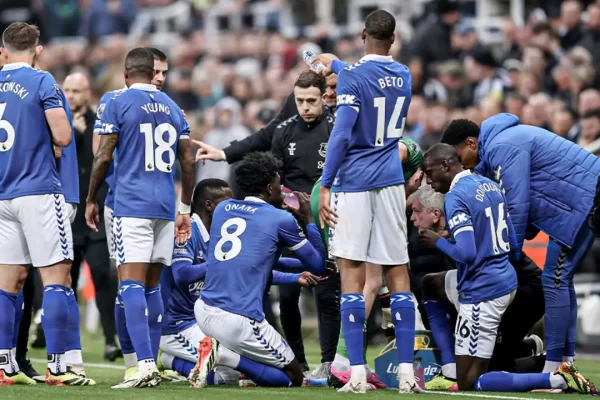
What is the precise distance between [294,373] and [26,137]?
2526 mm

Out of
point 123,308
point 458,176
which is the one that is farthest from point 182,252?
point 458,176

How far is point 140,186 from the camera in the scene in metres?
9.07

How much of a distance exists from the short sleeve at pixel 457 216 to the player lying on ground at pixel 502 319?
24.8 inches

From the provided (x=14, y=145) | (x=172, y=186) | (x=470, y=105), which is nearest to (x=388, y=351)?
(x=172, y=186)

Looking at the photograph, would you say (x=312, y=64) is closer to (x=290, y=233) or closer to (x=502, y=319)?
(x=290, y=233)

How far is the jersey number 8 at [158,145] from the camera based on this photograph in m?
9.10

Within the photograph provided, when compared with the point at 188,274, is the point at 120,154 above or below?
above

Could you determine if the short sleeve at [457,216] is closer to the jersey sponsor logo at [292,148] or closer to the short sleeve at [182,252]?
the jersey sponsor logo at [292,148]

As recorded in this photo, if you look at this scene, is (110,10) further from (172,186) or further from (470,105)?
(172,186)

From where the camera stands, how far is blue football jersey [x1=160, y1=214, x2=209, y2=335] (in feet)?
33.6

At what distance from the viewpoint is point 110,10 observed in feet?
84.3

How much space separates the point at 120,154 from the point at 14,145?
0.74 metres

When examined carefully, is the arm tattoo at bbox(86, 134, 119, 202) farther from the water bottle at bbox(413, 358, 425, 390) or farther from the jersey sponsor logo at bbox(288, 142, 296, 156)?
the water bottle at bbox(413, 358, 425, 390)

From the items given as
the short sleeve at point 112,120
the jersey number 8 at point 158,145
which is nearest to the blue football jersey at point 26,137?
the short sleeve at point 112,120
